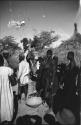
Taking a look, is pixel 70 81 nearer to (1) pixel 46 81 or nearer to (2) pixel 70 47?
(1) pixel 46 81

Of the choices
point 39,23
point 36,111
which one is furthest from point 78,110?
point 39,23

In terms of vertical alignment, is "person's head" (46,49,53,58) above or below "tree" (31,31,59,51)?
below

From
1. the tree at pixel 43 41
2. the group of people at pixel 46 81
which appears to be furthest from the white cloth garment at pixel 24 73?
the tree at pixel 43 41

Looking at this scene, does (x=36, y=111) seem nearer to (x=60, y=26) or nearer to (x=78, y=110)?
(x=78, y=110)

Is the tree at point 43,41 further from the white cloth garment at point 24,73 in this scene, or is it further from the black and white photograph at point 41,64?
the white cloth garment at point 24,73

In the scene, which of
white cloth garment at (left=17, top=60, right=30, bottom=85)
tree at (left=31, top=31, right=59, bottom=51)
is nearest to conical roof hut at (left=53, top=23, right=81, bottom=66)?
tree at (left=31, top=31, right=59, bottom=51)

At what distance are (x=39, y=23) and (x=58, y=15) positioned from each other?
0.83 ft

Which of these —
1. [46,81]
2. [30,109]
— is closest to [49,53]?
[46,81]

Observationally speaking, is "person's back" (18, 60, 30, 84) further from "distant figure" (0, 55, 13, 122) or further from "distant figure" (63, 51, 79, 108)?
"distant figure" (63, 51, 79, 108)

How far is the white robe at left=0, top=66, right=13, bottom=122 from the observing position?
215 cm

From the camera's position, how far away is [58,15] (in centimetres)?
226

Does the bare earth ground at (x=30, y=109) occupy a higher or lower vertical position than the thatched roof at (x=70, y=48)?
lower

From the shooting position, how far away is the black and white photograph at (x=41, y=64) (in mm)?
2180

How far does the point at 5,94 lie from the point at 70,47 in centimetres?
94
